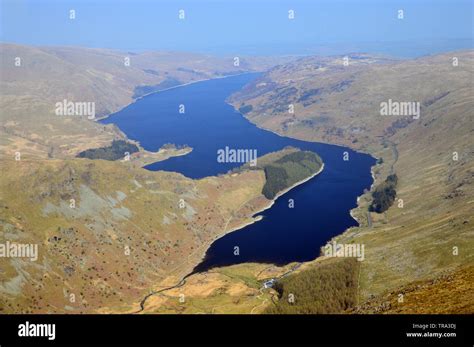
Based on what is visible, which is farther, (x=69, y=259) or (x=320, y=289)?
(x=69, y=259)

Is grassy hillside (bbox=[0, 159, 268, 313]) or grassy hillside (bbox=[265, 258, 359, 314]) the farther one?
grassy hillside (bbox=[0, 159, 268, 313])

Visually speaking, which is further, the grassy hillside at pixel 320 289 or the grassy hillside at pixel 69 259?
the grassy hillside at pixel 69 259

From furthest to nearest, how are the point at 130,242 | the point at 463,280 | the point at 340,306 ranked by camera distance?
the point at 130,242
the point at 340,306
the point at 463,280

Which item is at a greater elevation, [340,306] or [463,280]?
[463,280]

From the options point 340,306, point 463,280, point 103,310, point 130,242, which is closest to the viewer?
point 463,280

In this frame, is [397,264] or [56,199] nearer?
[397,264]

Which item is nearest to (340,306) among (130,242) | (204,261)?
(204,261)

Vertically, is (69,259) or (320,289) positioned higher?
(69,259)
